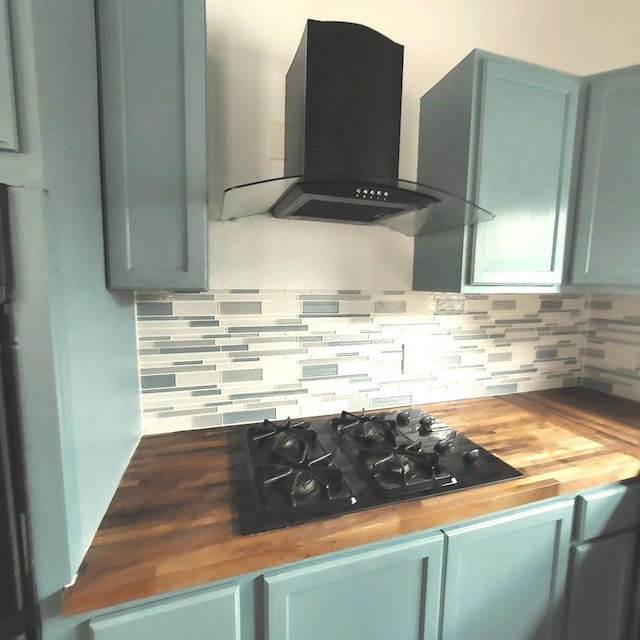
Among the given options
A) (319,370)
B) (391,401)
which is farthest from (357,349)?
(391,401)

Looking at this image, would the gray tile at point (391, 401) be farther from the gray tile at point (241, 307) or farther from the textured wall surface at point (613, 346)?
the textured wall surface at point (613, 346)

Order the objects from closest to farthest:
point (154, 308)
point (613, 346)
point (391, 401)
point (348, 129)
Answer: point (348, 129) → point (154, 308) → point (391, 401) → point (613, 346)

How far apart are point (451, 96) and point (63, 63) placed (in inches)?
44.2

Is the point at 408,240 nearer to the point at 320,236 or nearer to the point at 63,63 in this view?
the point at 320,236

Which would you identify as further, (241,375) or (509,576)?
(241,375)

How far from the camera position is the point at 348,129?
3.12ft

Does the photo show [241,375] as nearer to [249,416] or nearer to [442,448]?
[249,416]

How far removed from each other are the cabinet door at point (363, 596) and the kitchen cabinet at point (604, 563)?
50 centimetres

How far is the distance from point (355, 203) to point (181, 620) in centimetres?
99

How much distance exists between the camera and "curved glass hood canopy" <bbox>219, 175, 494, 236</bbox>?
855 millimetres

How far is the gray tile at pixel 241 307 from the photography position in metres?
1.27

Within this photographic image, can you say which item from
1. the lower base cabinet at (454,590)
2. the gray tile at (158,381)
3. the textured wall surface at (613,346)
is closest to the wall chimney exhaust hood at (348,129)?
the gray tile at (158,381)

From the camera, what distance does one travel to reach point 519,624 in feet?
3.35

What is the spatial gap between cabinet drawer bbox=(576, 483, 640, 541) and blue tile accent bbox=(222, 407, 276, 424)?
995mm
